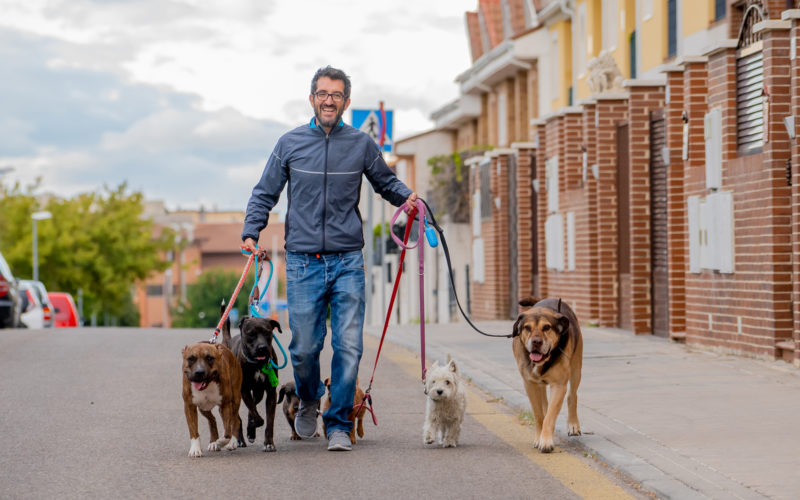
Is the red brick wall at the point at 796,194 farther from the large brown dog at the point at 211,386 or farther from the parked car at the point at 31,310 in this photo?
the parked car at the point at 31,310

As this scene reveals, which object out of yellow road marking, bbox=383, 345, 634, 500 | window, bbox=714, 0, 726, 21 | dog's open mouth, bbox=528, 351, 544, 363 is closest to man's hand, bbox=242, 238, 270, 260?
dog's open mouth, bbox=528, 351, 544, 363

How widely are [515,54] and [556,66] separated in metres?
1.57

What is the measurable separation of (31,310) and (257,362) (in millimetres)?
24971

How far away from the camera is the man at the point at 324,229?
8836 mm

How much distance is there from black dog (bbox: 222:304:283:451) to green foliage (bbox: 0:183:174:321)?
63633 millimetres

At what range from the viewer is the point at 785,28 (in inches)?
541

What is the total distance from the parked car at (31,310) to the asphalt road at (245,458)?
19610mm

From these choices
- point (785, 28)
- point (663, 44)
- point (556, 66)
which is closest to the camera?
point (785, 28)

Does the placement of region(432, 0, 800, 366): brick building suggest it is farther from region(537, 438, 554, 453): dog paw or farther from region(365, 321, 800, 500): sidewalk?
region(537, 438, 554, 453): dog paw

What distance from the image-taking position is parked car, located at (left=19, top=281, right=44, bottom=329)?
106ft

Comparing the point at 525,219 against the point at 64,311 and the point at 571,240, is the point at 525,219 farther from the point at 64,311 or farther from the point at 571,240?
the point at 64,311

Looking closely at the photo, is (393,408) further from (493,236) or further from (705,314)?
(493,236)

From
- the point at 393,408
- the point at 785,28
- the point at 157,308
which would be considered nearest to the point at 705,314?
the point at 785,28

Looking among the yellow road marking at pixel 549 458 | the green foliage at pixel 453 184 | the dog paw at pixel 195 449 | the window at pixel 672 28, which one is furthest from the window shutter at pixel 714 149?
the green foliage at pixel 453 184
